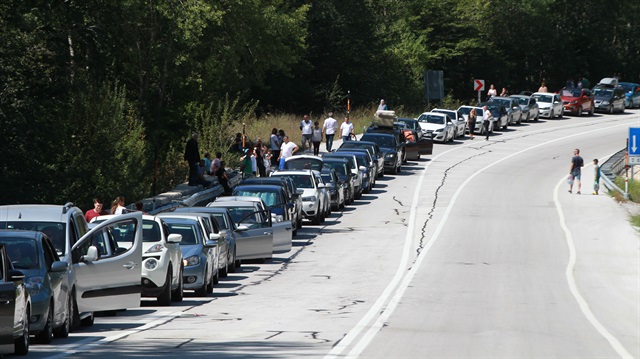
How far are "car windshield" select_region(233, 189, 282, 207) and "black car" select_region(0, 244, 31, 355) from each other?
61.1 ft

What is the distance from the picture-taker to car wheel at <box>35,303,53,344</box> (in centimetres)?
1605

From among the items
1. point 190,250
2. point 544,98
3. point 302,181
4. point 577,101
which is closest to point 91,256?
point 190,250

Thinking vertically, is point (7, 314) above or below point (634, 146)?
above

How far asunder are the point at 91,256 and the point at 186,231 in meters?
6.78

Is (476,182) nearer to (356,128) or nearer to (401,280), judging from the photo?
(356,128)

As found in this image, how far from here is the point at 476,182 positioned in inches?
1980

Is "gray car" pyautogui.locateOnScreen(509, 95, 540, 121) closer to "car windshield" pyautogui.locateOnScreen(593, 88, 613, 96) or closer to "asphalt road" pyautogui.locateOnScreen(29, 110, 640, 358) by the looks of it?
"car windshield" pyautogui.locateOnScreen(593, 88, 613, 96)

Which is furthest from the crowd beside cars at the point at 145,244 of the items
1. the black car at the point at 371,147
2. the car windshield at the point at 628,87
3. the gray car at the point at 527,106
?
the car windshield at the point at 628,87

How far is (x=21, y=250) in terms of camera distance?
53.6 feet

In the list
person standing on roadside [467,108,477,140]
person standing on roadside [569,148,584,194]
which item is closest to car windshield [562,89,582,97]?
person standing on roadside [467,108,477,140]

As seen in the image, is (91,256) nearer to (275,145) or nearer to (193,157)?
(193,157)

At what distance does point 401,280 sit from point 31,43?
1669cm

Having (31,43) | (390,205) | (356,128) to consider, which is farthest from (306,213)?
(356,128)

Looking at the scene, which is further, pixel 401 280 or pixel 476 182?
pixel 476 182
